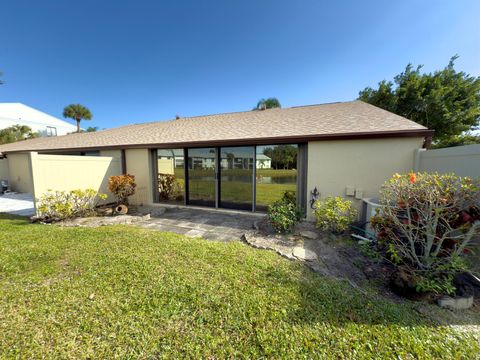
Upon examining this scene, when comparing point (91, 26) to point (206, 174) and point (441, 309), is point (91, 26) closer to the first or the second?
point (206, 174)

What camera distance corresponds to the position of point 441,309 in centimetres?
247

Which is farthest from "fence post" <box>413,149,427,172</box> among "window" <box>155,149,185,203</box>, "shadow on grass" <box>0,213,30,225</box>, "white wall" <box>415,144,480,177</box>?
"shadow on grass" <box>0,213,30,225</box>

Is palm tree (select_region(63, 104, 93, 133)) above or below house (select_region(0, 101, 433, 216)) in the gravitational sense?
above

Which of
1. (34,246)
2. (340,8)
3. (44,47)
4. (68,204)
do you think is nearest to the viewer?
(34,246)

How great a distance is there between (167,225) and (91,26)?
35.4 feet

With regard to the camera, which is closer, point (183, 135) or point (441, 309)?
point (441, 309)

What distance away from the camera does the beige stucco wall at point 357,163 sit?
5227mm

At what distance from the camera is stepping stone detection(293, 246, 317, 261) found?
376 cm

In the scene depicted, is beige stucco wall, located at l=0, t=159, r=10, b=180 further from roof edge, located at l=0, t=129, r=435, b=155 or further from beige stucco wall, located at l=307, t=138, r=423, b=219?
beige stucco wall, located at l=307, t=138, r=423, b=219

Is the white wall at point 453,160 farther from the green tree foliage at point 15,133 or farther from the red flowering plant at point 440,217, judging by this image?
the green tree foliage at point 15,133

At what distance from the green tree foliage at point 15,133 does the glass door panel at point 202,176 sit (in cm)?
3130

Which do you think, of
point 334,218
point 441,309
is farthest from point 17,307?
point 334,218

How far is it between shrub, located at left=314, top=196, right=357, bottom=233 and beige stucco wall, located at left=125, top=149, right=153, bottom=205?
7329 millimetres

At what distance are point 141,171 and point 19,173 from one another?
11.1 m
